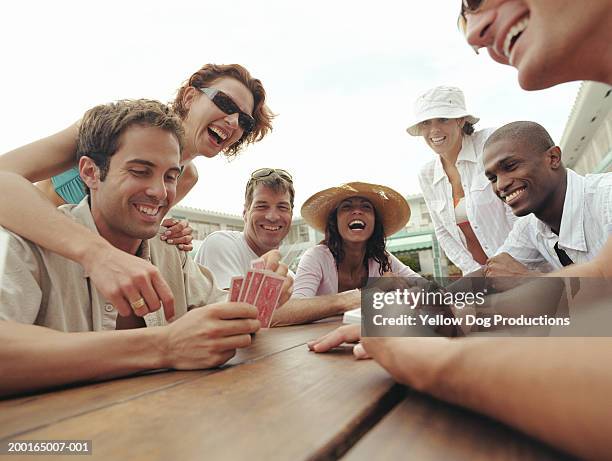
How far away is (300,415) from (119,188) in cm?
123

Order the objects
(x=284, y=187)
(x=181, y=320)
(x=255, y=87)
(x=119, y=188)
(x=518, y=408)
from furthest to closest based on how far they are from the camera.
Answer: (x=284, y=187) → (x=255, y=87) → (x=119, y=188) → (x=181, y=320) → (x=518, y=408)

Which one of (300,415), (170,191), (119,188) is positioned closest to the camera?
(300,415)

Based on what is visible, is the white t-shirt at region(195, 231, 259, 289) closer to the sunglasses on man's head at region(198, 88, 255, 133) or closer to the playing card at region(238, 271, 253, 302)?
the sunglasses on man's head at region(198, 88, 255, 133)

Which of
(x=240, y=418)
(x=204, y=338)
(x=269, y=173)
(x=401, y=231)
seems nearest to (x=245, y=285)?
(x=204, y=338)

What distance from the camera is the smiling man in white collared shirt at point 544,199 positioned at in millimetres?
1763

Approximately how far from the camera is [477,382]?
1.49ft

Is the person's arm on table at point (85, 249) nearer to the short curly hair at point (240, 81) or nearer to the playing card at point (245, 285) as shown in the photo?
the playing card at point (245, 285)

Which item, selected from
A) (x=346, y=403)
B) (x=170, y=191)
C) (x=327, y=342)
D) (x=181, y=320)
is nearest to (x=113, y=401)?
(x=181, y=320)

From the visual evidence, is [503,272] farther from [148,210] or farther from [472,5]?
[148,210]

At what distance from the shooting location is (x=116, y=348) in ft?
2.93

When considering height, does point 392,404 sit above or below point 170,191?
below

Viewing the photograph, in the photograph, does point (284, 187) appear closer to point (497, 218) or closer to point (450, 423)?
point (497, 218)

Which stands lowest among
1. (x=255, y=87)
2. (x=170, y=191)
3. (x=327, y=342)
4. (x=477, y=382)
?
(x=327, y=342)

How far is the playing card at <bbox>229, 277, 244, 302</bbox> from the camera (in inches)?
42.1
